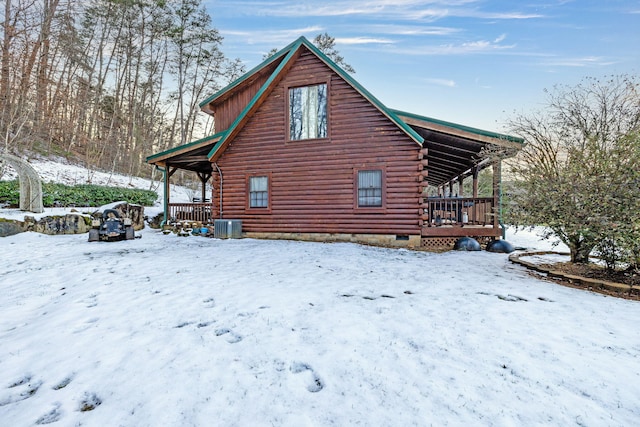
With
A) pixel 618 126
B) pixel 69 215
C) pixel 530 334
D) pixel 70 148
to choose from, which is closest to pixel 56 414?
pixel 530 334

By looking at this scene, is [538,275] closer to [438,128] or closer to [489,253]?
[489,253]

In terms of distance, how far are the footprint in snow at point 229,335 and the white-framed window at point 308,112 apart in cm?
859

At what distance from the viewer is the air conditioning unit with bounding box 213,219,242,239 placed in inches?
440

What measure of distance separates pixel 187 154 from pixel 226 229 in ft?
13.5

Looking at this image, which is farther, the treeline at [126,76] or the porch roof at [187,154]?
the treeline at [126,76]

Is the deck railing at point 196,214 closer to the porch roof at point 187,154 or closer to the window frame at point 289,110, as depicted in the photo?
the porch roof at point 187,154

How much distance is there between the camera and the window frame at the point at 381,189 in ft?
33.1

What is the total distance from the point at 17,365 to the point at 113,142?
30.3 m

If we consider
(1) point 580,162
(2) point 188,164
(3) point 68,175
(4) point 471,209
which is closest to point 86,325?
(1) point 580,162

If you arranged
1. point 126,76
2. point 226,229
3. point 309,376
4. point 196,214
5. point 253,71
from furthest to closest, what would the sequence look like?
point 126,76 < point 196,214 < point 253,71 < point 226,229 < point 309,376

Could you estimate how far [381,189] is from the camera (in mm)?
10172

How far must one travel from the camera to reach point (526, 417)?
6.36 feet

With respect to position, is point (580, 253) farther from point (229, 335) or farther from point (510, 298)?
point (229, 335)

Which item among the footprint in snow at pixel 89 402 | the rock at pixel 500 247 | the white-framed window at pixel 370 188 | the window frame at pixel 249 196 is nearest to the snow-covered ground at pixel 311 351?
the footprint in snow at pixel 89 402
